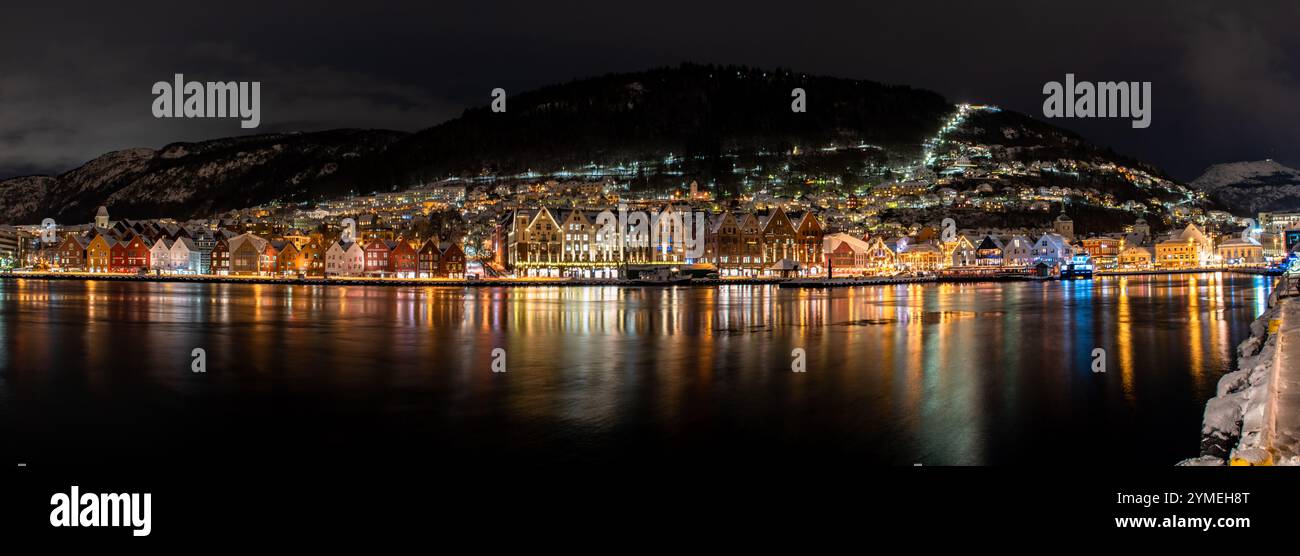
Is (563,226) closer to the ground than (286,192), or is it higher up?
closer to the ground

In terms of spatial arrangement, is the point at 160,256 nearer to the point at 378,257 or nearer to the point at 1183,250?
the point at 378,257

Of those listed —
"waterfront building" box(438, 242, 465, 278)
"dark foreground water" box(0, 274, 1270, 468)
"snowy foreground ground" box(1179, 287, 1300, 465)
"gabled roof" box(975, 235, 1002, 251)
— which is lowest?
"dark foreground water" box(0, 274, 1270, 468)

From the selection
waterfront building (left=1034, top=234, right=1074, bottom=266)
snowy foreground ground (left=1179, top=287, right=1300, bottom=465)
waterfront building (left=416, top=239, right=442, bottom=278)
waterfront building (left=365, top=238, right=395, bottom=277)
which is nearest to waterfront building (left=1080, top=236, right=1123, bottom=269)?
waterfront building (left=1034, top=234, right=1074, bottom=266)

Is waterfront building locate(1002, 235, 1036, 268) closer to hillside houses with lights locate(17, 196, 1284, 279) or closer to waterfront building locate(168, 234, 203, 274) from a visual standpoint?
hillside houses with lights locate(17, 196, 1284, 279)

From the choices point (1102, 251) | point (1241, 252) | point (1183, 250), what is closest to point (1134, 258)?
point (1102, 251)
